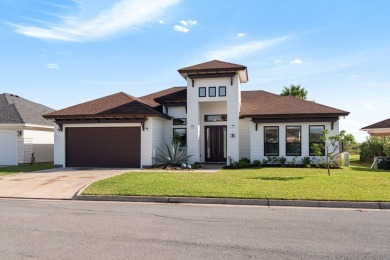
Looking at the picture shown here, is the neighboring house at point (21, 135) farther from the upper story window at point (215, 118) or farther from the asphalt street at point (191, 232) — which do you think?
the asphalt street at point (191, 232)

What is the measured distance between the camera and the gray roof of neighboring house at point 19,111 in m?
21.8

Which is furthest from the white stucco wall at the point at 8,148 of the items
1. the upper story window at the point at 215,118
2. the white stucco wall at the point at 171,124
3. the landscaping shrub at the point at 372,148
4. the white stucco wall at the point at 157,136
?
the landscaping shrub at the point at 372,148

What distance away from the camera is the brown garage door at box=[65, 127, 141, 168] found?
19.1 m

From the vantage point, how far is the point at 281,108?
19.9 meters

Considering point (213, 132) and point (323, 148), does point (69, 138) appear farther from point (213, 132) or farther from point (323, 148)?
point (323, 148)

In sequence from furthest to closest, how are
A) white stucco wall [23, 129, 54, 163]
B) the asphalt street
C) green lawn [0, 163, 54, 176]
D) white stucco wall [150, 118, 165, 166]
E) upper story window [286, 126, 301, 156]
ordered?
white stucco wall [23, 129, 54, 163], upper story window [286, 126, 301, 156], white stucco wall [150, 118, 165, 166], green lawn [0, 163, 54, 176], the asphalt street

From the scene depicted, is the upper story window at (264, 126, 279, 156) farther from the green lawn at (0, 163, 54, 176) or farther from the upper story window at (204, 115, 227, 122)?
the green lawn at (0, 163, 54, 176)

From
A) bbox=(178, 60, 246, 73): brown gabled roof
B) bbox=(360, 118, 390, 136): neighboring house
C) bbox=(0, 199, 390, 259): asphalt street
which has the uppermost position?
bbox=(178, 60, 246, 73): brown gabled roof

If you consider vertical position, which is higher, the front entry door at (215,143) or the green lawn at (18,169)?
the front entry door at (215,143)

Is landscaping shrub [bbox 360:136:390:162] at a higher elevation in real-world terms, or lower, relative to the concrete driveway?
higher

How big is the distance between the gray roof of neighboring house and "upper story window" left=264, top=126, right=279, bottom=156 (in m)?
15.2

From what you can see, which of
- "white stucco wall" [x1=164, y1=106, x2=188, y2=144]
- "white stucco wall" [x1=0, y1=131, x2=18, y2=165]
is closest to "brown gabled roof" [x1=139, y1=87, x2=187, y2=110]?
"white stucco wall" [x1=164, y1=106, x2=188, y2=144]

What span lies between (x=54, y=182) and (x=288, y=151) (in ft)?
41.3

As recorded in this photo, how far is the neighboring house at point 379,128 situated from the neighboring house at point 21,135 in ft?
84.2
